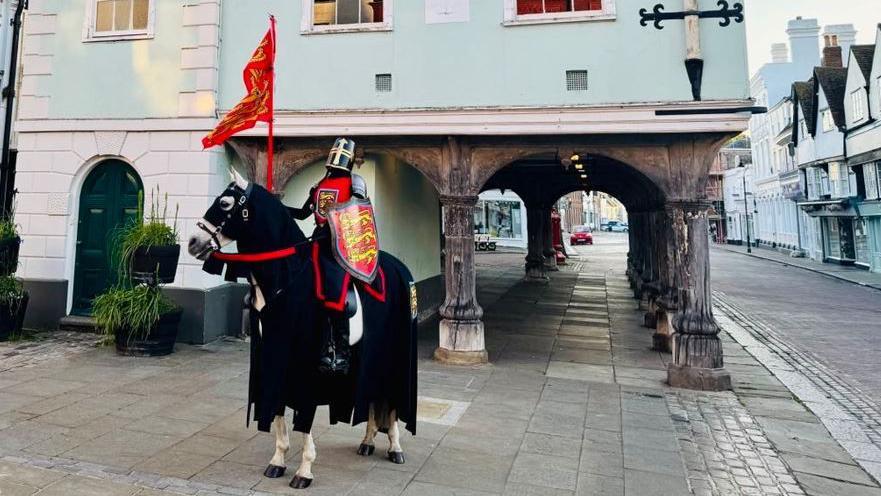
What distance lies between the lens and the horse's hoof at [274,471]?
11.5ft

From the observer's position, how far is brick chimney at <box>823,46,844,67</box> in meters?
27.7

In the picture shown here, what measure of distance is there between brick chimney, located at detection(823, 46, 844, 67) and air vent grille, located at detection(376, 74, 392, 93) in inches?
1261

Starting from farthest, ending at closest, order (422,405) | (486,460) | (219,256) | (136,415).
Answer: (422,405)
(136,415)
(486,460)
(219,256)

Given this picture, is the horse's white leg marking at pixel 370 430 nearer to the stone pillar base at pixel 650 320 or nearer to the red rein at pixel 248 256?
the red rein at pixel 248 256

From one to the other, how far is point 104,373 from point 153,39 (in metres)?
5.46

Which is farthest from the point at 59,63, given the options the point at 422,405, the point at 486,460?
the point at 486,460

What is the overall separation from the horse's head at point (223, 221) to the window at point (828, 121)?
31116mm

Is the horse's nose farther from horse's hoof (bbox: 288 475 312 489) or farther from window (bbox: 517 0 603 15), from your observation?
window (bbox: 517 0 603 15)

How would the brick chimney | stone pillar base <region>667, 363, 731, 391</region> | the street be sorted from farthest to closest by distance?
the brick chimney
the street
stone pillar base <region>667, 363, 731, 391</region>

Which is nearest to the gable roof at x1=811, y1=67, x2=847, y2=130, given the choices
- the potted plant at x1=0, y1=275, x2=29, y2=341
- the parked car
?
A: the parked car

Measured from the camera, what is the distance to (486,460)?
399 cm

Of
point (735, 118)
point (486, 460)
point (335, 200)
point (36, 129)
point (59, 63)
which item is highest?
point (59, 63)

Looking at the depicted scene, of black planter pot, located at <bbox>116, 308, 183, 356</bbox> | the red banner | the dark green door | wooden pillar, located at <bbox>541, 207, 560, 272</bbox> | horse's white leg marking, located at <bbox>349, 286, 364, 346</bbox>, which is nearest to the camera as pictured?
horse's white leg marking, located at <bbox>349, 286, 364, 346</bbox>

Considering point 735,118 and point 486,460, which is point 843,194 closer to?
point 735,118
